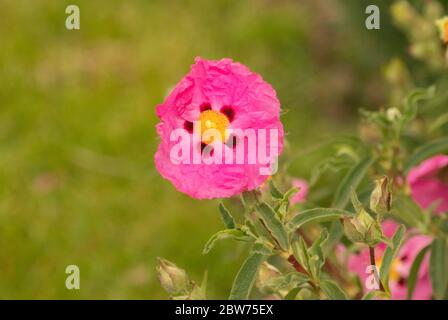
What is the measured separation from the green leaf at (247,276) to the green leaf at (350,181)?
9.3 inches

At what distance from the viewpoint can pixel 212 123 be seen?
105 cm

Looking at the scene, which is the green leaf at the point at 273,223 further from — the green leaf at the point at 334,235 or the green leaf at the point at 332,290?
the green leaf at the point at 334,235

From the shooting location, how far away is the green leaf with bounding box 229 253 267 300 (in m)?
1.12

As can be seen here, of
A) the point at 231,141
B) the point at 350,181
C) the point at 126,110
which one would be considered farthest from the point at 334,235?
the point at 126,110

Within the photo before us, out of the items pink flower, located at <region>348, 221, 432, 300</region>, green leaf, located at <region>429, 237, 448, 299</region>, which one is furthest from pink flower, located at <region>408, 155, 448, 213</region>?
green leaf, located at <region>429, 237, 448, 299</region>

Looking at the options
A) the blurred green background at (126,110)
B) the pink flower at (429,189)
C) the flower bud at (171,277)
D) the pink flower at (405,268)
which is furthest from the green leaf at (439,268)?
the blurred green background at (126,110)

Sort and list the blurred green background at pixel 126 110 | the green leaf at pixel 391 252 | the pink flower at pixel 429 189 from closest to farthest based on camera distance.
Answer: the green leaf at pixel 391 252, the pink flower at pixel 429 189, the blurred green background at pixel 126 110

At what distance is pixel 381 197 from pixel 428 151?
1.14 feet

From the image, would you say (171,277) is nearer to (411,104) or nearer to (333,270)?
(333,270)

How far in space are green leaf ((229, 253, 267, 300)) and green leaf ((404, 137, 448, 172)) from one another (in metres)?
0.39

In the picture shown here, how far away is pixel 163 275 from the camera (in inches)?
43.4

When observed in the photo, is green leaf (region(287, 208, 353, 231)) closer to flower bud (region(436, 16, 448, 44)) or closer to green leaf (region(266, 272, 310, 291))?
green leaf (region(266, 272, 310, 291))

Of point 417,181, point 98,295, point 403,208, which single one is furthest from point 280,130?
point 98,295

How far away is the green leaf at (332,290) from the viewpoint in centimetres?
114
